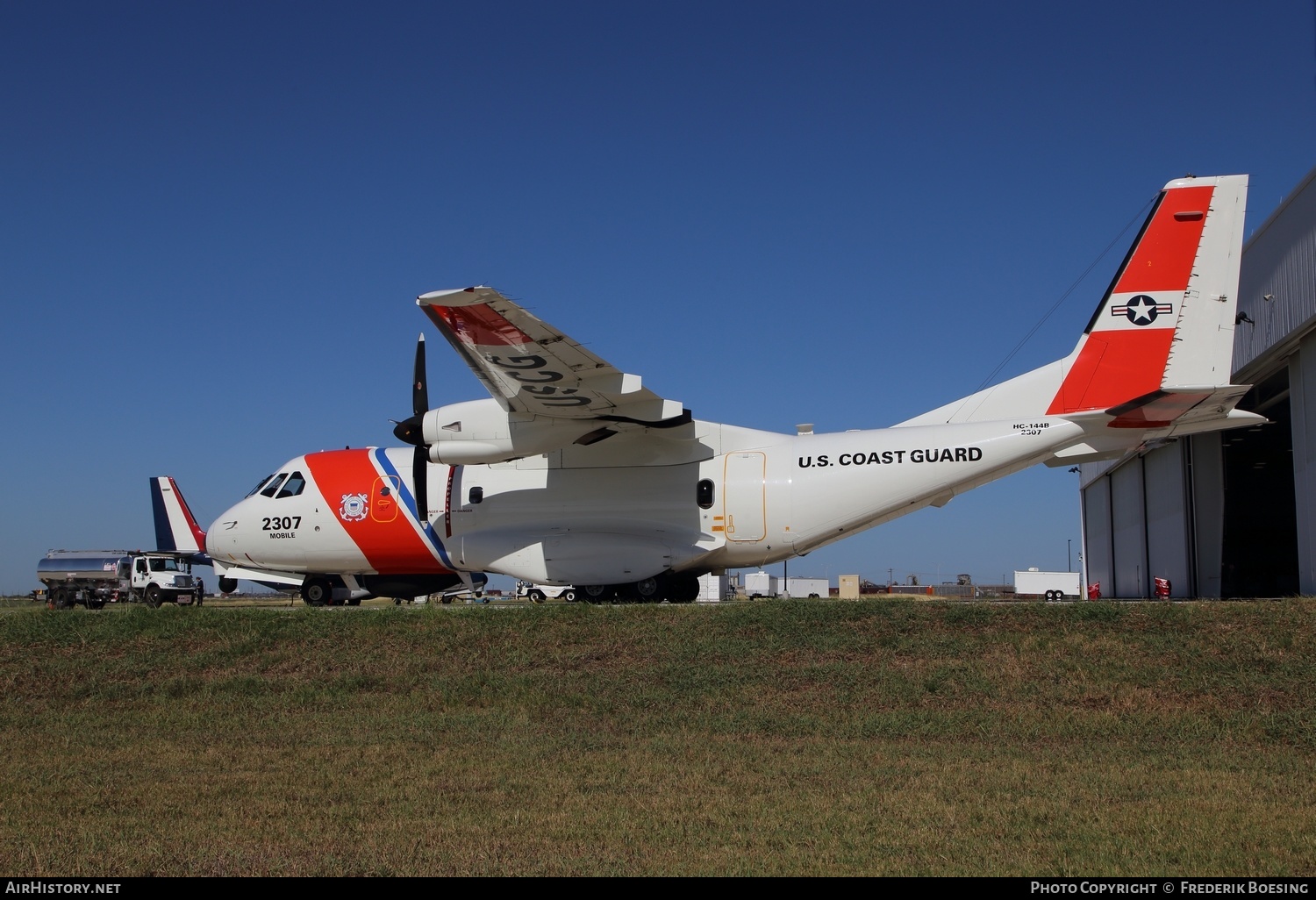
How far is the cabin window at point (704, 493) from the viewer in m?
18.6

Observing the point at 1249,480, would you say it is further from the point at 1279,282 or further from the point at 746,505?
the point at 746,505

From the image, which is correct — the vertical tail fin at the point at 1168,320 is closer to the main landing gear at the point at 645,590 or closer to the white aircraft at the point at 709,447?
the white aircraft at the point at 709,447

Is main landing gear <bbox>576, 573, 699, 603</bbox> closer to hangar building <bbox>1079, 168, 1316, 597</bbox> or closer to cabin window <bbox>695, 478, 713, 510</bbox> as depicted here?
cabin window <bbox>695, 478, 713, 510</bbox>

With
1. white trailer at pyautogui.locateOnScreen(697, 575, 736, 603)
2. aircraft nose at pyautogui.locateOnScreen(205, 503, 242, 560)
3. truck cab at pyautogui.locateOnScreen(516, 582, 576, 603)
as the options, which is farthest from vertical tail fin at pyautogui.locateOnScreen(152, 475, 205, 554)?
aircraft nose at pyautogui.locateOnScreen(205, 503, 242, 560)

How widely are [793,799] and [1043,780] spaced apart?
2440 mm

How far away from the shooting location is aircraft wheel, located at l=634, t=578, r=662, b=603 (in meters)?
19.2

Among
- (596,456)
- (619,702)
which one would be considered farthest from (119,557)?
(619,702)

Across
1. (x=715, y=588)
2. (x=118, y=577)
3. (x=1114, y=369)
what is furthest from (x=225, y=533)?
(x=715, y=588)

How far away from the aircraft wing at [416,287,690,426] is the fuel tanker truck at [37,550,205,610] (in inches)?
1089

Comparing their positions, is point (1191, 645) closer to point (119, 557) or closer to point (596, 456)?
point (596, 456)

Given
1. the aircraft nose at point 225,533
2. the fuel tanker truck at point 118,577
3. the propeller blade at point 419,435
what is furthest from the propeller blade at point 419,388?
the fuel tanker truck at point 118,577

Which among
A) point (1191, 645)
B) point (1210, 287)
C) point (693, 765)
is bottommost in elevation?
point (693, 765)
